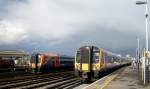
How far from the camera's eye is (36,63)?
175 ft

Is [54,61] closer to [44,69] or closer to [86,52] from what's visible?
[44,69]

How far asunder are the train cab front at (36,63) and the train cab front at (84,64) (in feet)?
60.7

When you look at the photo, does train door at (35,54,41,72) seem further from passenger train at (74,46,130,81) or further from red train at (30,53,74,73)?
passenger train at (74,46,130,81)

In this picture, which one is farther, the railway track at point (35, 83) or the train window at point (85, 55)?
the train window at point (85, 55)

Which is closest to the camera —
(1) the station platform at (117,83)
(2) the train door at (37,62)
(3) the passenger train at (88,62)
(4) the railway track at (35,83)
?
(1) the station platform at (117,83)

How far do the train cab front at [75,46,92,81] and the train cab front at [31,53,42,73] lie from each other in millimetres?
18515

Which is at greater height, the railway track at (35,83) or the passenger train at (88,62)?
the passenger train at (88,62)

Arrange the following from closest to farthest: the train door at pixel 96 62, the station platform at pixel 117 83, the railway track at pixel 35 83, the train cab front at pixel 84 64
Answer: the station platform at pixel 117 83 < the railway track at pixel 35 83 < the train cab front at pixel 84 64 < the train door at pixel 96 62

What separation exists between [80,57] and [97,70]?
2047mm

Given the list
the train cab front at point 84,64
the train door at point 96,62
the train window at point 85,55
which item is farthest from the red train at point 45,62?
the train door at point 96,62

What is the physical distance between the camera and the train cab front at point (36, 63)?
5338 centimetres

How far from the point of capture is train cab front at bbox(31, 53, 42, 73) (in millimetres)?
53375

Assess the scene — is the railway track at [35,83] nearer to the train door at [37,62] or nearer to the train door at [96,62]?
the train door at [96,62]

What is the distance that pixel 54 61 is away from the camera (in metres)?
57.9
